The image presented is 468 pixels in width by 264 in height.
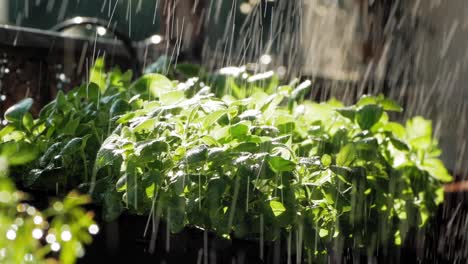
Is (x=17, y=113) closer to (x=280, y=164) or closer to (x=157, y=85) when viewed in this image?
(x=157, y=85)

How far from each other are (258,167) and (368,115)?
1.28 ft

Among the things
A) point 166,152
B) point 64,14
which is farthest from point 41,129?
point 64,14

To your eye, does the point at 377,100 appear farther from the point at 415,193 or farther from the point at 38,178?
the point at 38,178

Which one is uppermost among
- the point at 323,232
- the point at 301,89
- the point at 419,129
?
the point at 301,89

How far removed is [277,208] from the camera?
3.68 ft

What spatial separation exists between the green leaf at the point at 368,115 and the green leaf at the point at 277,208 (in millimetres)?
370

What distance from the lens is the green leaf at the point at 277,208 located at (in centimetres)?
112

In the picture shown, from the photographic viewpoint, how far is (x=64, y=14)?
3.38 metres

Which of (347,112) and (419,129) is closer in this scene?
(347,112)

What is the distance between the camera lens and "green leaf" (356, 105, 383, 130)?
1.41 meters

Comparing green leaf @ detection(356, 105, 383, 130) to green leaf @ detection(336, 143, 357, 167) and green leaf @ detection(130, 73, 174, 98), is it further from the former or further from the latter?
green leaf @ detection(130, 73, 174, 98)

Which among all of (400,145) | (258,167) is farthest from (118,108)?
(400,145)

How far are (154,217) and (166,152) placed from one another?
0.44 ft

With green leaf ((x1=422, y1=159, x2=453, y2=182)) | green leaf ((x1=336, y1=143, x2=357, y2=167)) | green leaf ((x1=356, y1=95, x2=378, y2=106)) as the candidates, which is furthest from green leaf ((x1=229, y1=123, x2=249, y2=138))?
green leaf ((x1=422, y1=159, x2=453, y2=182))
